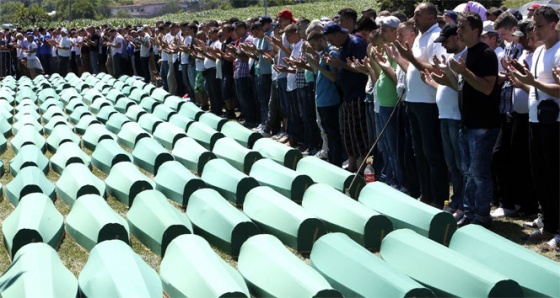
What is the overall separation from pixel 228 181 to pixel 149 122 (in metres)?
4.23

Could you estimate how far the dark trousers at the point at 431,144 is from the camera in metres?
7.08

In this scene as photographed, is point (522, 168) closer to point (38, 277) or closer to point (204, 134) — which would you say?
point (38, 277)

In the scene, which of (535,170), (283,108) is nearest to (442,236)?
(535,170)

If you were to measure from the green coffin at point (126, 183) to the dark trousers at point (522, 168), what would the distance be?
3.39 m

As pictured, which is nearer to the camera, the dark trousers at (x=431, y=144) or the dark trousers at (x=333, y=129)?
the dark trousers at (x=431, y=144)

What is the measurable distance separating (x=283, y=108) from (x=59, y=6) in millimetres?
75767

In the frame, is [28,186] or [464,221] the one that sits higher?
[28,186]

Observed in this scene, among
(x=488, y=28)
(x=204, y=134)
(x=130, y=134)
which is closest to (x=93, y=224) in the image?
(x=488, y=28)

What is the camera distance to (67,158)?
9.16 meters

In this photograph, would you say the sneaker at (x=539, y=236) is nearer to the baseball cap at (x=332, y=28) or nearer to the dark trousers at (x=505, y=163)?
the dark trousers at (x=505, y=163)

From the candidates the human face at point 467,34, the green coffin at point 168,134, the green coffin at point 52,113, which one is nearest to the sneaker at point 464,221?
the human face at point 467,34

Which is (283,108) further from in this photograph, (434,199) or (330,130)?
(434,199)

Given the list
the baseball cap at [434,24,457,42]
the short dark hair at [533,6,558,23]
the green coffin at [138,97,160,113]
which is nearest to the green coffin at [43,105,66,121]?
the green coffin at [138,97,160,113]

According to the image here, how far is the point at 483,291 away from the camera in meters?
4.42
